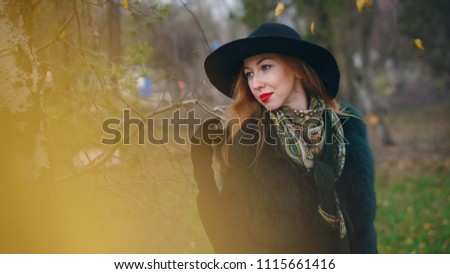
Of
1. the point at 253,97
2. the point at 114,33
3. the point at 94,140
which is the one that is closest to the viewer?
the point at 253,97

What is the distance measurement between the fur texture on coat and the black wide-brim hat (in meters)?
0.24

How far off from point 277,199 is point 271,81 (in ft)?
1.85

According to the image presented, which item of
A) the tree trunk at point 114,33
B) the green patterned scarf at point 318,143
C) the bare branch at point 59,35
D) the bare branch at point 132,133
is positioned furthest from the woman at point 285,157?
the tree trunk at point 114,33

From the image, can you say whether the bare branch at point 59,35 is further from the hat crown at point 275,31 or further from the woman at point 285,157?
the hat crown at point 275,31

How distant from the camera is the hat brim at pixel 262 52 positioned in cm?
211

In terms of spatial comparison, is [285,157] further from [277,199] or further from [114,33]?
[114,33]

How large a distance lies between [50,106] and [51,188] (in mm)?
526

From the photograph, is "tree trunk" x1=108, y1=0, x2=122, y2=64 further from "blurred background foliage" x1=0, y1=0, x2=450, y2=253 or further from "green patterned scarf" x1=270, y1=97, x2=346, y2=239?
"green patterned scarf" x1=270, y1=97, x2=346, y2=239

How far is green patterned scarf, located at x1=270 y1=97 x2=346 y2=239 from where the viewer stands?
2.13 m

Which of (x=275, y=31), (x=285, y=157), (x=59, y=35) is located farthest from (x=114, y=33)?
(x=285, y=157)

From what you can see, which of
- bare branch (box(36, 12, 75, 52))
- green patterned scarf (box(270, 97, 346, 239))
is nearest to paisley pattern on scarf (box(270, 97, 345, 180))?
green patterned scarf (box(270, 97, 346, 239))

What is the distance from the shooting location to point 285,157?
7.09 feet
